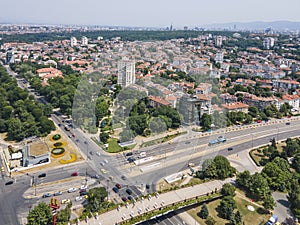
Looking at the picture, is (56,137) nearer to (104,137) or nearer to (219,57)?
(104,137)

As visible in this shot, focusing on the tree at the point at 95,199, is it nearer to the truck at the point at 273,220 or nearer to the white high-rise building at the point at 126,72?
the truck at the point at 273,220

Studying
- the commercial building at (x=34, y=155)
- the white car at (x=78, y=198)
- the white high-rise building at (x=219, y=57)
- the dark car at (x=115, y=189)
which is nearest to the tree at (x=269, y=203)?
the dark car at (x=115, y=189)

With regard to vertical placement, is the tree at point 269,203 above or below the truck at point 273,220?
above

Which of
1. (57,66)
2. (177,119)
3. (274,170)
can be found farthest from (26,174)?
(57,66)

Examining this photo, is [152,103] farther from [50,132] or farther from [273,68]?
[273,68]

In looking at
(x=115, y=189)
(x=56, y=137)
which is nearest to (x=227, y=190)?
(x=115, y=189)

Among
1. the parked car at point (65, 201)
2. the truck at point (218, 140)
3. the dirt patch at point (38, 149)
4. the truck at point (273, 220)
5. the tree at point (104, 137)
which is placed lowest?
the parked car at point (65, 201)
